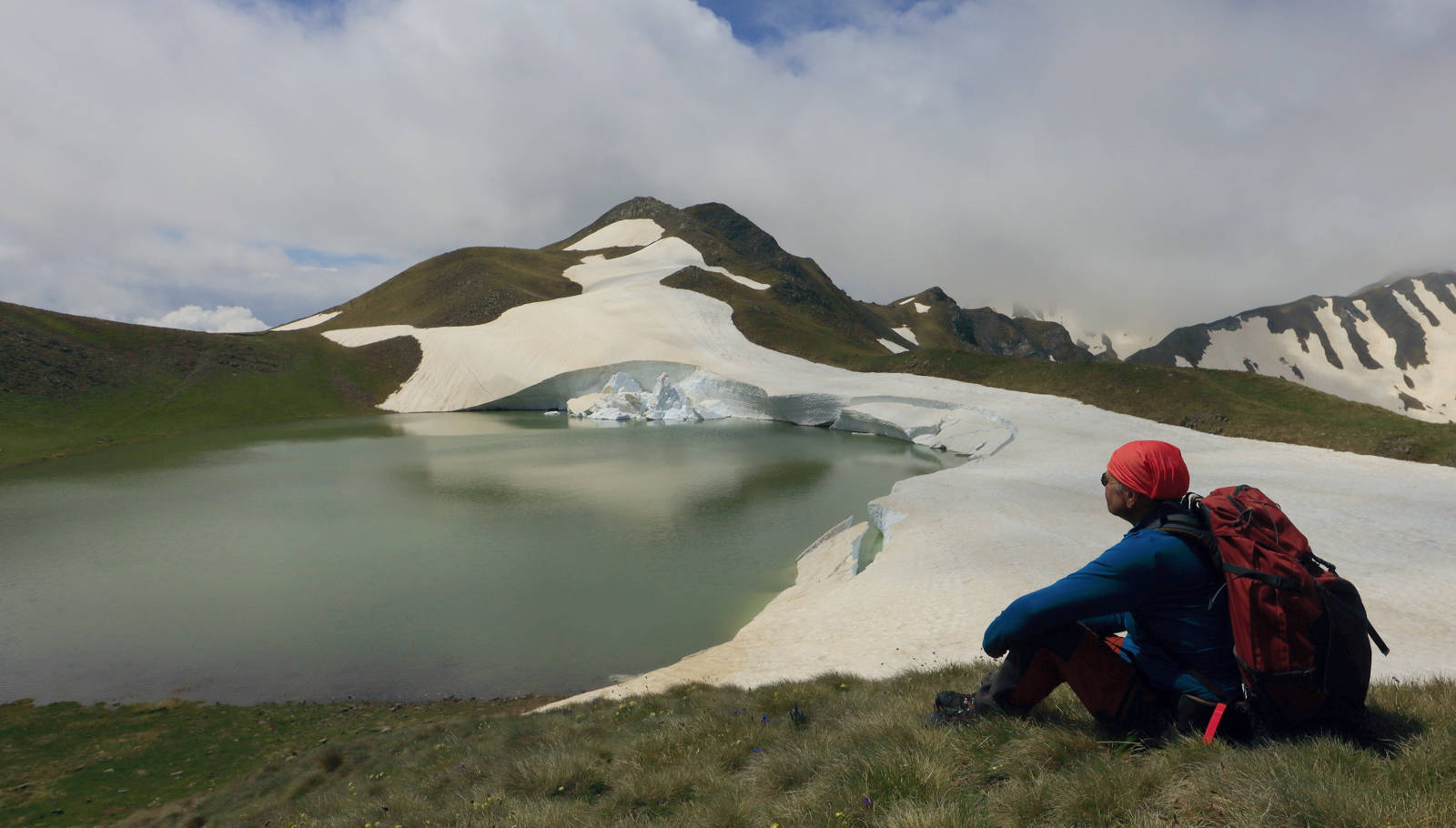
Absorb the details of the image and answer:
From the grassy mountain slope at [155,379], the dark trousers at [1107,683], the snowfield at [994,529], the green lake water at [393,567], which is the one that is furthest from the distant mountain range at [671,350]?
the dark trousers at [1107,683]

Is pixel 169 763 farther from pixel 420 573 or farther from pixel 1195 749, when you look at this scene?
pixel 1195 749

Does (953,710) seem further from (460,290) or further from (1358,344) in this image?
(1358,344)

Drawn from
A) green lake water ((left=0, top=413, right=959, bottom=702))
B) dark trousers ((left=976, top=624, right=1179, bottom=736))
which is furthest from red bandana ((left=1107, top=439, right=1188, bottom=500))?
green lake water ((left=0, top=413, right=959, bottom=702))

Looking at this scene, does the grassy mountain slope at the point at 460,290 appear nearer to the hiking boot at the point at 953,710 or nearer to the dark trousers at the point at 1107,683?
the hiking boot at the point at 953,710

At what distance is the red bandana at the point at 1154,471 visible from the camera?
3.72m

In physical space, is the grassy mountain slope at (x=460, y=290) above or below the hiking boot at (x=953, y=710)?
above

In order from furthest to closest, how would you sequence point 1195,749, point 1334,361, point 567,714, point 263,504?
point 1334,361
point 263,504
point 567,714
point 1195,749

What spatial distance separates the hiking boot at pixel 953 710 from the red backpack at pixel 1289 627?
1.65 meters

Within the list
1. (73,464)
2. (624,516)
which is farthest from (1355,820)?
(73,464)

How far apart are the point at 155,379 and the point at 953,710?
69266mm

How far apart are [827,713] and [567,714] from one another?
12.9 feet

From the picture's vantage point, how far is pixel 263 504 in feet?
80.6

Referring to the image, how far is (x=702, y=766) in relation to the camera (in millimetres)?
5082

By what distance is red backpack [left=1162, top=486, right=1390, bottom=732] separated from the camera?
10.3ft
